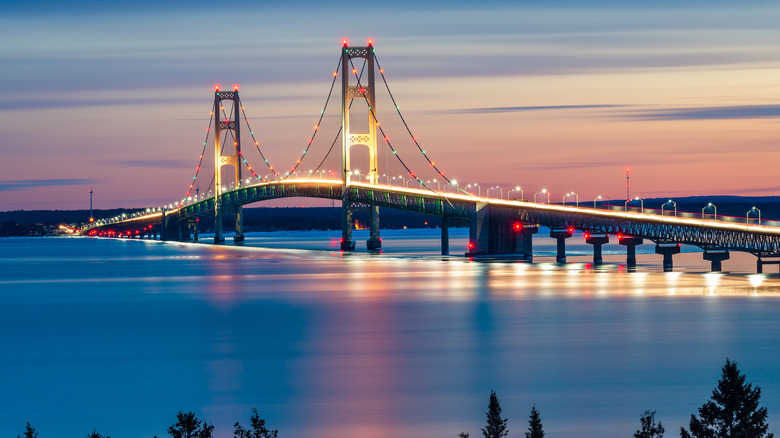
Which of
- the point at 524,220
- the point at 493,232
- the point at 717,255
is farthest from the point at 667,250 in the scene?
the point at 493,232

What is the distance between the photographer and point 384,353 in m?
41.3

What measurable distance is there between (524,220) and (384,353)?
207 ft

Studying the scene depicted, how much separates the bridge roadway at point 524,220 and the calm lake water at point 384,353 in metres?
3.11

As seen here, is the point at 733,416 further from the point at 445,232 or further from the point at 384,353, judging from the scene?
the point at 445,232

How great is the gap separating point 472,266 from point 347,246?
39.0m

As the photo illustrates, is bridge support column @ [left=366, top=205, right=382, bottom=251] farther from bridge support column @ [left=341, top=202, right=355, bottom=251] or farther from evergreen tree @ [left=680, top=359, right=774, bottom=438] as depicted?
evergreen tree @ [left=680, top=359, right=774, bottom=438]

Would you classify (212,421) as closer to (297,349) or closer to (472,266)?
(297,349)

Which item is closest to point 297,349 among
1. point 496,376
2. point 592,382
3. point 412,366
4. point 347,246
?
point 412,366

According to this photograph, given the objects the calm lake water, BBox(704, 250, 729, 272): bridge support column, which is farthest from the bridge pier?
the calm lake water

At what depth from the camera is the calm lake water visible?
96.6 ft

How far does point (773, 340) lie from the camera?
42844mm

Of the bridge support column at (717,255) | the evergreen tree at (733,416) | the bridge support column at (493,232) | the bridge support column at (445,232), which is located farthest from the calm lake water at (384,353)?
the bridge support column at (445,232)

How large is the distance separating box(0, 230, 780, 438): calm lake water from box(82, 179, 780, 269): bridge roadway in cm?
311

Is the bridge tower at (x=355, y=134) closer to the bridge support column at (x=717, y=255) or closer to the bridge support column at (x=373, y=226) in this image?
the bridge support column at (x=373, y=226)
